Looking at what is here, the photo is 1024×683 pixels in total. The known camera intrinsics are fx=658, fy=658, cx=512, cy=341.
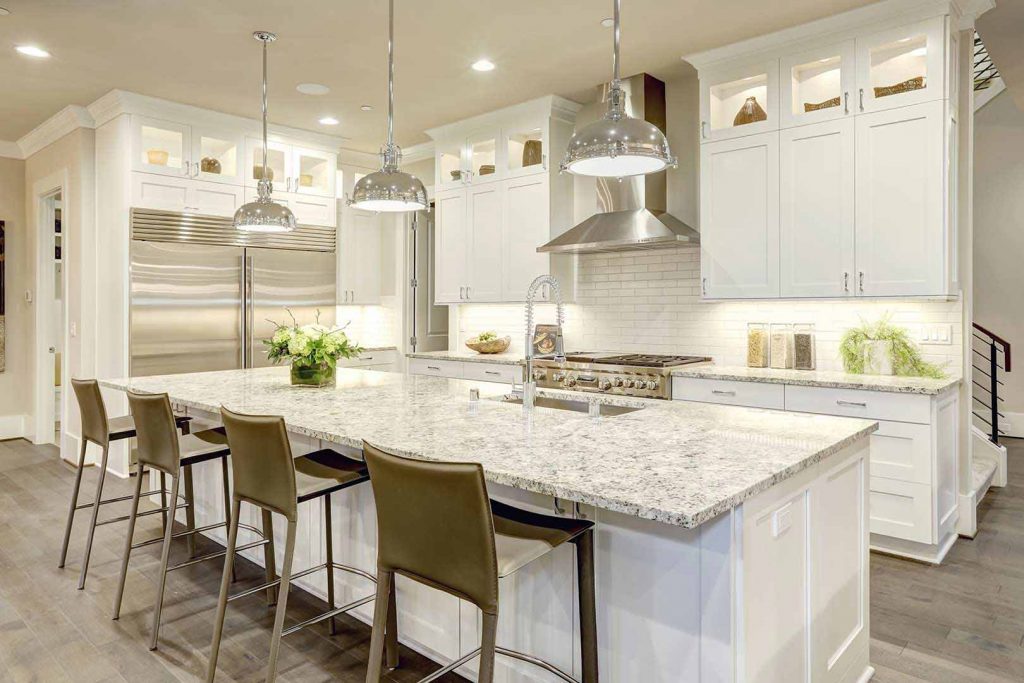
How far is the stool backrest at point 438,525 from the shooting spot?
4.69 ft

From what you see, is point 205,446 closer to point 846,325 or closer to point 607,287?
point 607,287

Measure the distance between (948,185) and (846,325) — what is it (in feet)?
3.14

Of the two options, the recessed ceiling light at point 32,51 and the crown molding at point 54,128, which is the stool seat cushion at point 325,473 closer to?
the recessed ceiling light at point 32,51

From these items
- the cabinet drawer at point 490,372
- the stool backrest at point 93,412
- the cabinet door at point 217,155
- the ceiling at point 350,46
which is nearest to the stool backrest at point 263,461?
the stool backrest at point 93,412

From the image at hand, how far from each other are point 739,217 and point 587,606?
2.99 m

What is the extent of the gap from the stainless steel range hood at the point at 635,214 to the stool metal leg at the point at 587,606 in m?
2.74

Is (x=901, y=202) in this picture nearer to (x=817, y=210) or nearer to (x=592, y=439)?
(x=817, y=210)

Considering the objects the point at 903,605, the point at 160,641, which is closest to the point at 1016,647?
the point at 903,605

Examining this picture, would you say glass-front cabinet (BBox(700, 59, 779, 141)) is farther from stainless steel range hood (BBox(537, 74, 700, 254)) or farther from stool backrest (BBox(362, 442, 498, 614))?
stool backrest (BBox(362, 442, 498, 614))

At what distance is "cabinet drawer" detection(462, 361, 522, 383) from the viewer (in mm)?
4990

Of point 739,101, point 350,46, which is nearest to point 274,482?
point 350,46

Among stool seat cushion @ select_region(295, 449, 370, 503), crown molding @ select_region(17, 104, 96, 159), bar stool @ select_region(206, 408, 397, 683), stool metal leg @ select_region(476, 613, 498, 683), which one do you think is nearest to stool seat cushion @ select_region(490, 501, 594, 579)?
stool metal leg @ select_region(476, 613, 498, 683)

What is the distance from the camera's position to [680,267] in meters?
4.67

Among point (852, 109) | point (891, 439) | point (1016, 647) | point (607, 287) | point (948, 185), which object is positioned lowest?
point (1016, 647)
